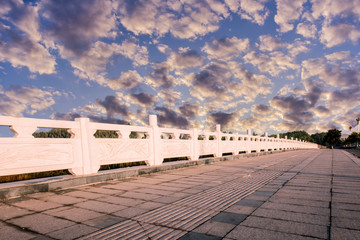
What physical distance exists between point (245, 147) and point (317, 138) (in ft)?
594

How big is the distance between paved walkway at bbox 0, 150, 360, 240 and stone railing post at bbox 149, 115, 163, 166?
112 inches

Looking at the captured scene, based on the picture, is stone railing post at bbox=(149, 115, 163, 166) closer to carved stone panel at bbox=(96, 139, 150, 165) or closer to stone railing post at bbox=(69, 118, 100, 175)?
carved stone panel at bbox=(96, 139, 150, 165)

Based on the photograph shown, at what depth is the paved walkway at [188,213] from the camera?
2.19m

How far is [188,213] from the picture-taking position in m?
2.79

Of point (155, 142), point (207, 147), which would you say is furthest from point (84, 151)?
point (207, 147)

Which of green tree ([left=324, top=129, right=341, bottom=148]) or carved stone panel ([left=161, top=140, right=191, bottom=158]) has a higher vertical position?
carved stone panel ([left=161, top=140, right=191, bottom=158])

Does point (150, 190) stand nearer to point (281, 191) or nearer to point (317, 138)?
point (281, 191)

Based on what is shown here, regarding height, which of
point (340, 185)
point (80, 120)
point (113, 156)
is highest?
point (80, 120)

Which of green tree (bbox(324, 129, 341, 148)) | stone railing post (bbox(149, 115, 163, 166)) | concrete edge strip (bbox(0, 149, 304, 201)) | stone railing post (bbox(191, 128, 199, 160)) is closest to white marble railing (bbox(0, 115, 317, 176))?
stone railing post (bbox(149, 115, 163, 166))

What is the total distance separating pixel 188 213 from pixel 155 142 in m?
4.56

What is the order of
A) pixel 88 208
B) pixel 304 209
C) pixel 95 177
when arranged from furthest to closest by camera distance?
pixel 95 177 → pixel 88 208 → pixel 304 209

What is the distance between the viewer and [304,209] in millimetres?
2920

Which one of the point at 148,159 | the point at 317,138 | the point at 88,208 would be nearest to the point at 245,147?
the point at 148,159

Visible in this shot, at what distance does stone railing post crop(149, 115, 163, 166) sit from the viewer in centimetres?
718
